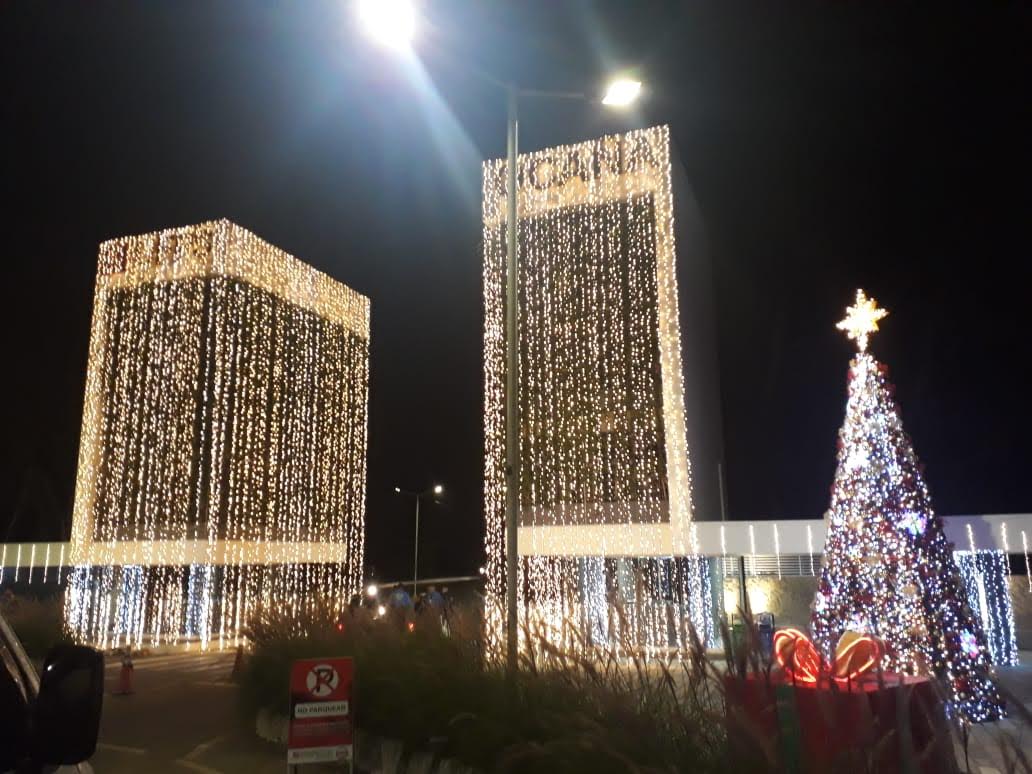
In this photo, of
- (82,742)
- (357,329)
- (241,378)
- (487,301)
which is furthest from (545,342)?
(82,742)

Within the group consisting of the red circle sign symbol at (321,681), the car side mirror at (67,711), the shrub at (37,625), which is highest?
the car side mirror at (67,711)

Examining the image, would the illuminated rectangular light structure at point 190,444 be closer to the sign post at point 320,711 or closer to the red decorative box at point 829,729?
the sign post at point 320,711

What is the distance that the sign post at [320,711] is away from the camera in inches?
241

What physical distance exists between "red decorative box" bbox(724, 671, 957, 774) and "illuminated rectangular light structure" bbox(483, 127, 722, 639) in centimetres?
1789

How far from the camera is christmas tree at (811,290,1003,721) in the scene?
408 inches

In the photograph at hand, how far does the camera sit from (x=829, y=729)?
158 inches

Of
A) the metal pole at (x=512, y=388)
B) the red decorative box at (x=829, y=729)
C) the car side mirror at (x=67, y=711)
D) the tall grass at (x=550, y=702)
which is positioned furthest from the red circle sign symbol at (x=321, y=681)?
the car side mirror at (x=67, y=711)

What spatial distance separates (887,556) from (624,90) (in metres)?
6.87

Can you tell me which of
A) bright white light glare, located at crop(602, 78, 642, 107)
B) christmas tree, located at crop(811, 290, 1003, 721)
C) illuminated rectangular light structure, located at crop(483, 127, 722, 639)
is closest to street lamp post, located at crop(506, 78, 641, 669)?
bright white light glare, located at crop(602, 78, 642, 107)

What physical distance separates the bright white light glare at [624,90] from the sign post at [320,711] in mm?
6742

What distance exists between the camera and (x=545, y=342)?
90.2 feet

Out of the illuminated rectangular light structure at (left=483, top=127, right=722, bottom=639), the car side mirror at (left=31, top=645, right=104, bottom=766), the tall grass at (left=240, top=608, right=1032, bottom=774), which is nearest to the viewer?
the car side mirror at (left=31, top=645, right=104, bottom=766)

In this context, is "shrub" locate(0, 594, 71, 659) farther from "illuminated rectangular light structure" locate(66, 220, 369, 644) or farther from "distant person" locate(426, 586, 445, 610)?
"illuminated rectangular light structure" locate(66, 220, 369, 644)

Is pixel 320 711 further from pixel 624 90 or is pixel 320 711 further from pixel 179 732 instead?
pixel 624 90
